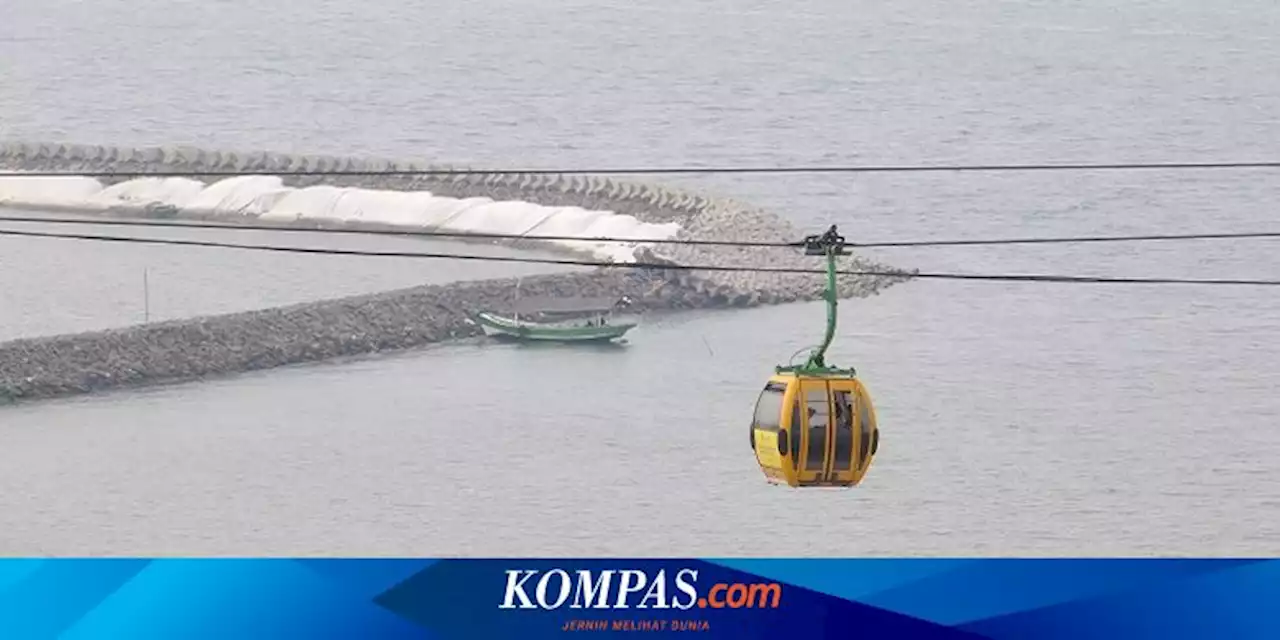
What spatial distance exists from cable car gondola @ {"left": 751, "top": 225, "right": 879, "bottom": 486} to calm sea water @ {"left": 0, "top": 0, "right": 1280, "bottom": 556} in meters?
13.9

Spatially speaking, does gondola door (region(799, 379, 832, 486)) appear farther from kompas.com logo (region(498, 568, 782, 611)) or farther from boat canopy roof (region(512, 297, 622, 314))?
boat canopy roof (region(512, 297, 622, 314))

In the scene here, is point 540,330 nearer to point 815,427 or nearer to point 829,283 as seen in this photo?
point 815,427

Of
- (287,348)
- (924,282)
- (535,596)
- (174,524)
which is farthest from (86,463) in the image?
(924,282)

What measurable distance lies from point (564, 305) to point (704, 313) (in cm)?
172

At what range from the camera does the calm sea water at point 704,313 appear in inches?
984

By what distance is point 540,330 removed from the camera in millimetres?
26547

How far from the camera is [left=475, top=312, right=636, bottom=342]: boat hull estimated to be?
26031mm

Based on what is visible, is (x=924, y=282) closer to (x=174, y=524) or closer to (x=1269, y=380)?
(x=1269, y=380)

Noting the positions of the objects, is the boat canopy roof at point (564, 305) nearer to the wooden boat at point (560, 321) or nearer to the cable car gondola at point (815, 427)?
the wooden boat at point (560, 321)

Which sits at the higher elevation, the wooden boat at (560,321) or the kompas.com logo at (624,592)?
the wooden boat at (560,321)

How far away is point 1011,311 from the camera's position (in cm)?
2775

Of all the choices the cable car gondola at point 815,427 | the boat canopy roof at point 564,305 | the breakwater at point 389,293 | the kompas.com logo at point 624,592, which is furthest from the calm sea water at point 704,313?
the cable car gondola at point 815,427

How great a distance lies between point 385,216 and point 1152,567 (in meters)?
11.0

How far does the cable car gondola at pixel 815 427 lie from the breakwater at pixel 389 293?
47.5 feet
